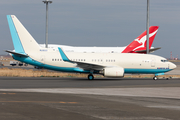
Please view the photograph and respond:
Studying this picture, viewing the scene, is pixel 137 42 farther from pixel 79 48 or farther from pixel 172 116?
pixel 172 116

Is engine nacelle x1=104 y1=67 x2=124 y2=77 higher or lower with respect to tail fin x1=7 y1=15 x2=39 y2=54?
lower

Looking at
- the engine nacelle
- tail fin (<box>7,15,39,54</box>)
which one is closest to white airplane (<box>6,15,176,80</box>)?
tail fin (<box>7,15,39,54</box>)

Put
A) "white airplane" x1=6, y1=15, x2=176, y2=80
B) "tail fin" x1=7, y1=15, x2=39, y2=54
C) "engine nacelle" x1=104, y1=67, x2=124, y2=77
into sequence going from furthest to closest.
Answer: "tail fin" x1=7, y1=15, x2=39, y2=54 → "white airplane" x1=6, y1=15, x2=176, y2=80 → "engine nacelle" x1=104, y1=67, x2=124, y2=77

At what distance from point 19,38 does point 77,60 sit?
25.9 feet

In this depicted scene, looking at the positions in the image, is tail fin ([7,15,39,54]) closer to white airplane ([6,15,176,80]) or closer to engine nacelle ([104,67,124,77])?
white airplane ([6,15,176,80])

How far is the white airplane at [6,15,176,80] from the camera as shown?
Result: 34.5 metres

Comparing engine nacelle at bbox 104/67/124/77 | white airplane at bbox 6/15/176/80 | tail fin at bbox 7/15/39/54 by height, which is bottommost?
engine nacelle at bbox 104/67/124/77

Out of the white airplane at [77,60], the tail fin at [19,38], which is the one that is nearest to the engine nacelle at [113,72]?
the white airplane at [77,60]

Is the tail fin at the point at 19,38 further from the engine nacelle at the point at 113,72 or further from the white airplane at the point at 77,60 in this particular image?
the engine nacelle at the point at 113,72

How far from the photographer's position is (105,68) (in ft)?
110

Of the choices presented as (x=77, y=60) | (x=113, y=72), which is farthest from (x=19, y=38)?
(x=113, y=72)

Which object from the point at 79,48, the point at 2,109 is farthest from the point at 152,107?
the point at 79,48

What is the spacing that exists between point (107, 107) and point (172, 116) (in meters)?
3.24

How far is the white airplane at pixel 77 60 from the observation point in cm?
3447
